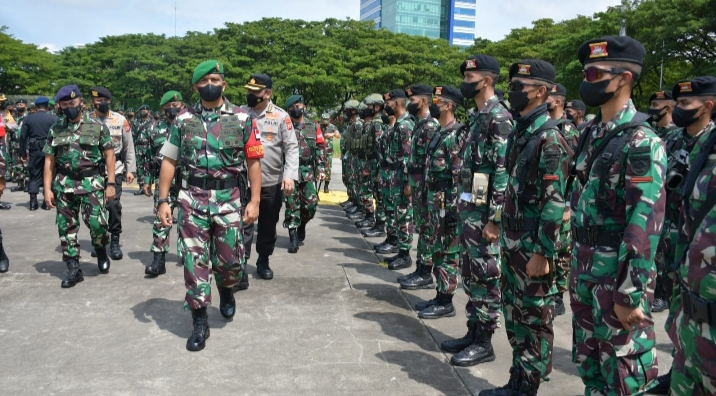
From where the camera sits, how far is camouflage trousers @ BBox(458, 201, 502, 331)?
4117 mm

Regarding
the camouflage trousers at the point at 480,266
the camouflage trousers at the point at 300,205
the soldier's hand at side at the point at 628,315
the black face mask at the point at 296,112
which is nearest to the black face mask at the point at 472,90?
the camouflage trousers at the point at 480,266

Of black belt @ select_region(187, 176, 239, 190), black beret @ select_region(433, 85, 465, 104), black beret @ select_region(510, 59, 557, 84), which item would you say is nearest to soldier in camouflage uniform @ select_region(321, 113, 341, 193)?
black beret @ select_region(433, 85, 465, 104)

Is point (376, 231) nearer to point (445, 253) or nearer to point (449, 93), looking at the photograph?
point (449, 93)

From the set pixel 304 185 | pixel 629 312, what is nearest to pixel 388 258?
pixel 304 185

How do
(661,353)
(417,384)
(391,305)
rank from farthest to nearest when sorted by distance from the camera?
(391,305) < (661,353) < (417,384)

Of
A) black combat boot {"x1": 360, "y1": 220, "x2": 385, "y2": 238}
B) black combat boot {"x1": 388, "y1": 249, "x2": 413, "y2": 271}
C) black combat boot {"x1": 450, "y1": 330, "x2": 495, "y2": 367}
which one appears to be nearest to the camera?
black combat boot {"x1": 450, "y1": 330, "x2": 495, "y2": 367}

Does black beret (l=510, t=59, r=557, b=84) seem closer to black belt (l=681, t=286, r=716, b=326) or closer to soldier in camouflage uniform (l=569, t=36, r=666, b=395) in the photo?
soldier in camouflage uniform (l=569, t=36, r=666, b=395)

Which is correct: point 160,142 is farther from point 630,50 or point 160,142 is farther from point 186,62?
point 186,62

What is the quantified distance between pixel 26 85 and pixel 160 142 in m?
50.0

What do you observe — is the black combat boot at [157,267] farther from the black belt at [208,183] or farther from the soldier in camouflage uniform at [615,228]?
the soldier in camouflage uniform at [615,228]

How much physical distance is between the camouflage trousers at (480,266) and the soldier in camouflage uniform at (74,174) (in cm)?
401

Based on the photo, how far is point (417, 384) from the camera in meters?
3.85

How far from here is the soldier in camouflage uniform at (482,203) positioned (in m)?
4.04

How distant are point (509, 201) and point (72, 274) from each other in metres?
4.77
